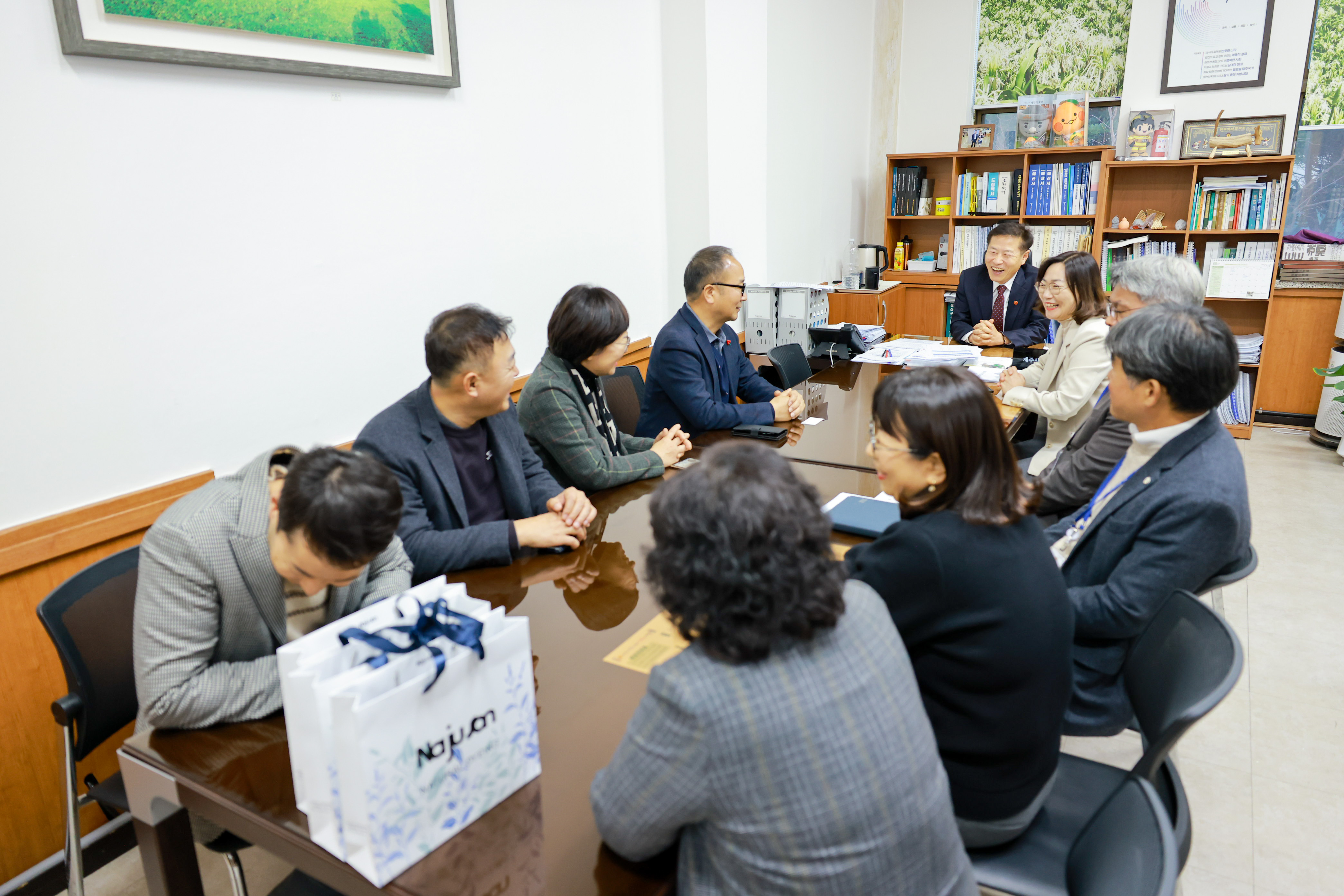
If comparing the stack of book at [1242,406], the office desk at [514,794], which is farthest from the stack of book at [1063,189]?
the office desk at [514,794]

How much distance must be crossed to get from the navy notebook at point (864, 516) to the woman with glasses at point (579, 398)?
2.02 feet

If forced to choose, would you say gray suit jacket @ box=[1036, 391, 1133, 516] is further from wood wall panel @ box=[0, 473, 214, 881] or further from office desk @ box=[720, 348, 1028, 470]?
wood wall panel @ box=[0, 473, 214, 881]

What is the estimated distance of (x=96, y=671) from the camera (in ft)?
5.22

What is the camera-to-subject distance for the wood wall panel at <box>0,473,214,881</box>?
6.27ft

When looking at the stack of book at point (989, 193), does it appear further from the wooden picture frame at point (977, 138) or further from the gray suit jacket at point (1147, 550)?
the gray suit jacket at point (1147, 550)

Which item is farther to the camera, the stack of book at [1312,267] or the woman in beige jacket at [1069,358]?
the stack of book at [1312,267]

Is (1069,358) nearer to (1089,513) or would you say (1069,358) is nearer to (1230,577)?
(1089,513)

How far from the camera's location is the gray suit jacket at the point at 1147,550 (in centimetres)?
159

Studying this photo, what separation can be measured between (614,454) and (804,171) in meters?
3.18

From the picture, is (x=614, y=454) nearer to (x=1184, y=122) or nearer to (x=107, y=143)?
(x=107, y=143)

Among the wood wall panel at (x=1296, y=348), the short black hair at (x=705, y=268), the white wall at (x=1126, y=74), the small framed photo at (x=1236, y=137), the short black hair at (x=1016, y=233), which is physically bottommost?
the wood wall panel at (x=1296, y=348)

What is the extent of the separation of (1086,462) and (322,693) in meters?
2.17

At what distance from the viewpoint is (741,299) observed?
322 centimetres

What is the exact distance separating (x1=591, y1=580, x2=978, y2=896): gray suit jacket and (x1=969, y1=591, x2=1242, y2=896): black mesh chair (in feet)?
1.55
